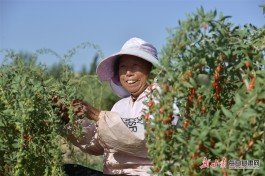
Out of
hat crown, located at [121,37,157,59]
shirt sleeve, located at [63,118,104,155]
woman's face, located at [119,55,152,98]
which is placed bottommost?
shirt sleeve, located at [63,118,104,155]

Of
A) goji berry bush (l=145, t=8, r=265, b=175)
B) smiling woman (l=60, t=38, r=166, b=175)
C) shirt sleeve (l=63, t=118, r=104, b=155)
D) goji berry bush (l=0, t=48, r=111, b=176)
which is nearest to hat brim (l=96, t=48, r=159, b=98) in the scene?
smiling woman (l=60, t=38, r=166, b=175)

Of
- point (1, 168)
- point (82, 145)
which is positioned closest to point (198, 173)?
point (1, 168)

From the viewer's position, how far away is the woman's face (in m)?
3.40

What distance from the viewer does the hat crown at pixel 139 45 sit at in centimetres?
335

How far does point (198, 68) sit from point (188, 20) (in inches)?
8.8

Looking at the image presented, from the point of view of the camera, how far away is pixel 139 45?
3.34 metres

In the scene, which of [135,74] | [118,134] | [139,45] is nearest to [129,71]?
[135,74]

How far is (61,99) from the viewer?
277 centimetres

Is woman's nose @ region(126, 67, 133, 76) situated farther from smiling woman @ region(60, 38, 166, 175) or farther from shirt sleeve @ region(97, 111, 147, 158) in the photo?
shirt sleeve @ region(97, 111, 147, 158)

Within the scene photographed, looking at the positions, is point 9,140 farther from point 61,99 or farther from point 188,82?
point 188,82

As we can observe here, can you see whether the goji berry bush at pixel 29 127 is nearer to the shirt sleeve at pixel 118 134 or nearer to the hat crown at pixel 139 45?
the shirt sleeve at pixel 118 134

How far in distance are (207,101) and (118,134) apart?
0.73 m

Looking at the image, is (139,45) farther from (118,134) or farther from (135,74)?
(118,134)

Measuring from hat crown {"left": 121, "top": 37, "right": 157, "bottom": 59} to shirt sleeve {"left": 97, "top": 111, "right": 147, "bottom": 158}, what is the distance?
565 millimetres
